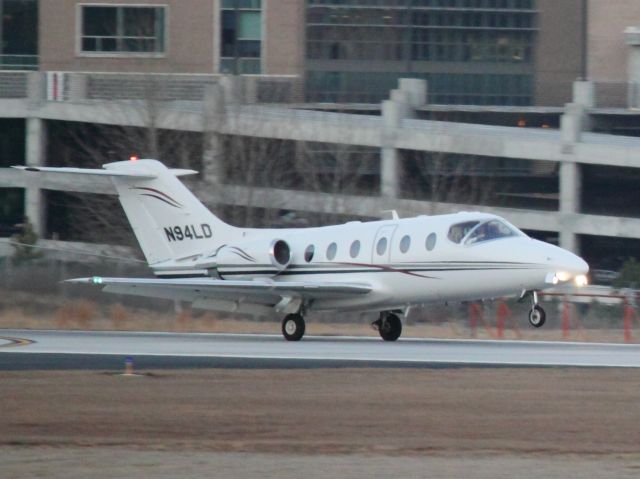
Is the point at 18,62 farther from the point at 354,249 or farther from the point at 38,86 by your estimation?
the point at 354,249

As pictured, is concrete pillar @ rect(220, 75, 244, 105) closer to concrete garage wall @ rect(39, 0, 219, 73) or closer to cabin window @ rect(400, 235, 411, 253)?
concrete garage wall @ rect(39, 0, 219, 73)

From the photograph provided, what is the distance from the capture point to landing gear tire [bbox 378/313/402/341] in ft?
88.2

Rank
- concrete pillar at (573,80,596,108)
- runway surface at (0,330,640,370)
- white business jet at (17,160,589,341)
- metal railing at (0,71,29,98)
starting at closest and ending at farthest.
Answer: runway surface at (0,330,640,370) < white business jet at (17,160,589,341) < concrete pillar at (573,80,596,108) < metal railing at (0,71,29,98)

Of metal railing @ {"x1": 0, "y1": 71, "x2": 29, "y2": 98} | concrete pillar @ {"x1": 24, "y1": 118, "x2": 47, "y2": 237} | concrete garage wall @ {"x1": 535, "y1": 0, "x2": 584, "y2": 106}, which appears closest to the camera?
concrete pillar @ {"x1": 24, "y1": 118, "x2": 47, "y2": 237}

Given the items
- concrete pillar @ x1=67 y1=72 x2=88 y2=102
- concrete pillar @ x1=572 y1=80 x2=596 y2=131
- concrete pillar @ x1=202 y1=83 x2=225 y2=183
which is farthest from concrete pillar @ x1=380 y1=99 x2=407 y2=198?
concrete pillar @ x1=67 y1=72 x2=88 y2=102

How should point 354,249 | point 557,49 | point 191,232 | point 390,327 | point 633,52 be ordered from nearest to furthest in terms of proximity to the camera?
point 354,249 < point 390,327 < point 191,232 < point 633,52 < point 557,49

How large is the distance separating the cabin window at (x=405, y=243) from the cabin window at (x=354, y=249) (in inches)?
38.8

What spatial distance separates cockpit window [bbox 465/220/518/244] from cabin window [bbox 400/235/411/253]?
1.24 meters

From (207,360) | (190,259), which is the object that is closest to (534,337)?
(190,259)

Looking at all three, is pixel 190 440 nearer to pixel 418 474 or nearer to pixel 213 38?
pixel 418 474

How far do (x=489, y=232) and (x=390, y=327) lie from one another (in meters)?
3.25

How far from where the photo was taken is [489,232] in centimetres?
2502

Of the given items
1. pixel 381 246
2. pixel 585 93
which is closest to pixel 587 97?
pixel 585 93

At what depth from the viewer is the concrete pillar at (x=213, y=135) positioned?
46.2 m
